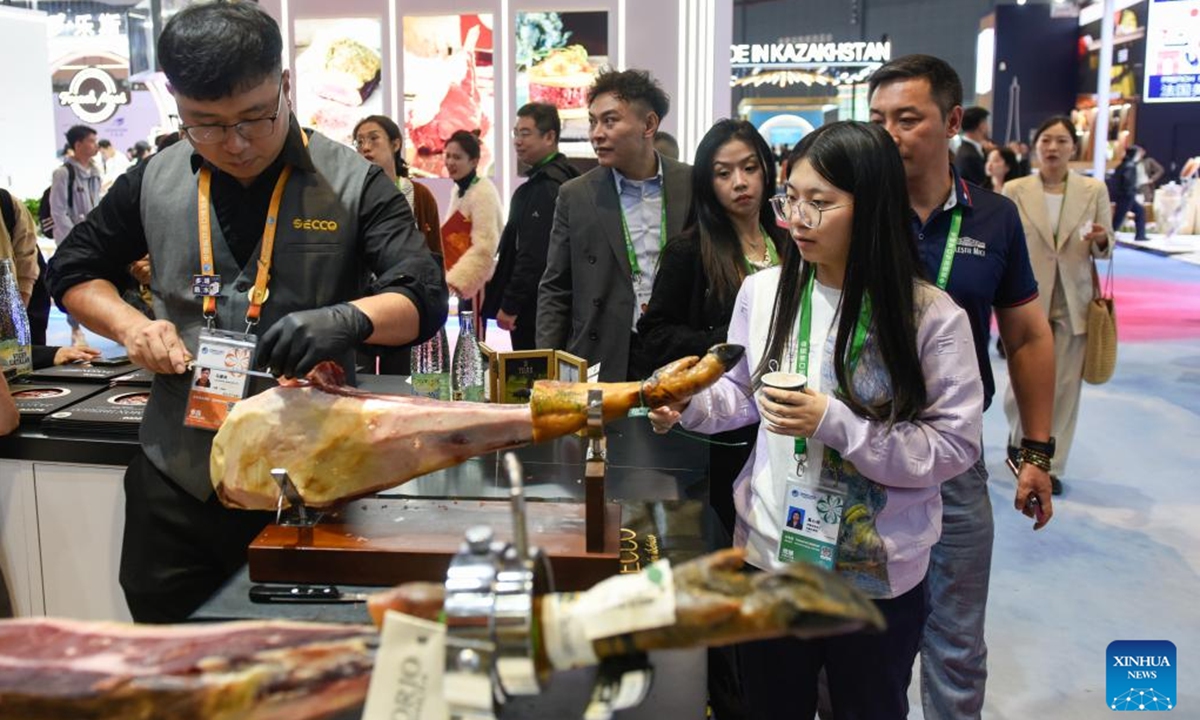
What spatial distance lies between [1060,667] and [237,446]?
270 cm

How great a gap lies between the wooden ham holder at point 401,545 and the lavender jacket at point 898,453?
0.30 meters

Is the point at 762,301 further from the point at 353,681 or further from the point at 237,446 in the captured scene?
the point at 353,681

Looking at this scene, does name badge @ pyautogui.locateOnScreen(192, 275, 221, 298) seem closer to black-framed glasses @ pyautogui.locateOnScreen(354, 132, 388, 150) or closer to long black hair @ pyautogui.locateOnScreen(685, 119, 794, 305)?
long black hair @ pyautogui.locateOnScreen(685, 119, 794, 305)

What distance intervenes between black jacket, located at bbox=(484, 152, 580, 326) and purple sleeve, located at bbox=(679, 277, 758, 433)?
2.54 metres

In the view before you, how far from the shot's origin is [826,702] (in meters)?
2.67

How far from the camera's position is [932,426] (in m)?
1.74

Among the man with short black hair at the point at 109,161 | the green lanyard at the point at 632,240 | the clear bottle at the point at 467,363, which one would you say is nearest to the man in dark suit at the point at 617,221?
the green lanyard at the point at 632,240

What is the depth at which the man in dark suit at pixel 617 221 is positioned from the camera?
3354 mm

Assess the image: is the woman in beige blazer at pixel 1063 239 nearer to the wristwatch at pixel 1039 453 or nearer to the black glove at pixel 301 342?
the wristwatch at pixel 1039 453

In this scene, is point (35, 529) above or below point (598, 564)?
below

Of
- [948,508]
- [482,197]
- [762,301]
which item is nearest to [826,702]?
[948,508]

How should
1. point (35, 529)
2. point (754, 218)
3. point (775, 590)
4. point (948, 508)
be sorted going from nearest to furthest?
point (775, 590) < point (948, 508) < point (35, 529) < point (754, 218)

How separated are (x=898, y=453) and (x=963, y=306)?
2.30 feet

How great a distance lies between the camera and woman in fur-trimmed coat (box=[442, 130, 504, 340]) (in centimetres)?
570
